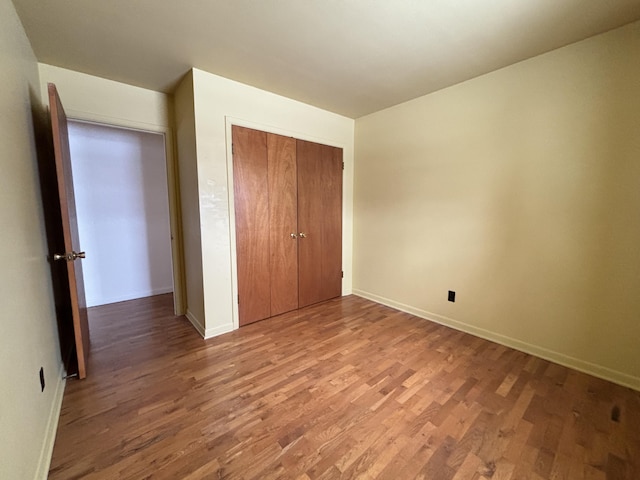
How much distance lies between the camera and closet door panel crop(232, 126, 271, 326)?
8.55ft

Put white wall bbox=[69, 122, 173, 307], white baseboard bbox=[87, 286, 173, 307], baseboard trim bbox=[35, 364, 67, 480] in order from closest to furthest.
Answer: baseboard trim bbox=[35, 364, 67, 480]
white wall bbox=[69, 122, 173, 307]
white baseboard bbox=[87, 286, 173, 307]

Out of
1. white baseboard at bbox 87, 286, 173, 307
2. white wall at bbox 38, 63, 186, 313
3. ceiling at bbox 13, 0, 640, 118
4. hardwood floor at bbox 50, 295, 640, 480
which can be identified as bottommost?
hardwood floor at bbox 50, 295, 640, 480

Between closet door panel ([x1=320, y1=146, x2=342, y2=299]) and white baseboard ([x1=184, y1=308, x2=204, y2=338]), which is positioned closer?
white baseboard ([x1=184, y1=308, x2=204, y2=338])

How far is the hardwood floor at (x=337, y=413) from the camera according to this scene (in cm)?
126

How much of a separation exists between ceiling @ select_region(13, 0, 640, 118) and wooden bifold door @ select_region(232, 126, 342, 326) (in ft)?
2.35

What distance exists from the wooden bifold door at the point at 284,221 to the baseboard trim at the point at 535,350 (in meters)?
1.10

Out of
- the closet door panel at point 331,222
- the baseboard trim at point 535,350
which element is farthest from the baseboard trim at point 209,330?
the baseboard trim at point 535,350

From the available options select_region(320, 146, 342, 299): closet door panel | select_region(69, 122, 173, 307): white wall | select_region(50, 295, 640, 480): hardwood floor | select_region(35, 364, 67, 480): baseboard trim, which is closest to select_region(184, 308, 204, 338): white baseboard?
select_region(50, 295, 640, 480): hardwood floor

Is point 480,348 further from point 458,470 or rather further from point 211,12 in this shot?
point 211,12

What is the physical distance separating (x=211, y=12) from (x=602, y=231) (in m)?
2.93

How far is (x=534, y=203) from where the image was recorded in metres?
2.12

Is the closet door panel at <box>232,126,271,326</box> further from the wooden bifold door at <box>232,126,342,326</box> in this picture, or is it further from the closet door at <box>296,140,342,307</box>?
the closet door at <box>296,140,342,307</box>

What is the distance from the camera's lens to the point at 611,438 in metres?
1.41

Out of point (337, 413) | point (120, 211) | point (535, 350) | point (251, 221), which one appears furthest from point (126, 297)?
point (535, 350)
